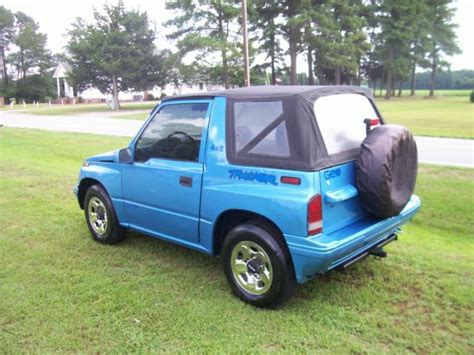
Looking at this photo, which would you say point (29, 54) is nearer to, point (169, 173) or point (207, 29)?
point (207, 29)

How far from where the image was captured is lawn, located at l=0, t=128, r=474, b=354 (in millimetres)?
3111

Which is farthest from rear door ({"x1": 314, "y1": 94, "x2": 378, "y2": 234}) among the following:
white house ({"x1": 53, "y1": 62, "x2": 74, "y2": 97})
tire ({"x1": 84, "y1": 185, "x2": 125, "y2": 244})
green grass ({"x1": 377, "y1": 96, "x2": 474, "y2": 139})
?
white house ({"x1": 53, "y1": 62, "x2": 74, "y2": 97})

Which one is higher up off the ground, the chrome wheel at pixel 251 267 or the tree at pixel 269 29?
the tree at pixel 269 29

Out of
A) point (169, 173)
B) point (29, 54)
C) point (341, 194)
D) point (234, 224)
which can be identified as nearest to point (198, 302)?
point (234, 224)

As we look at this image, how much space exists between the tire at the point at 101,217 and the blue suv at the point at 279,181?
863mm

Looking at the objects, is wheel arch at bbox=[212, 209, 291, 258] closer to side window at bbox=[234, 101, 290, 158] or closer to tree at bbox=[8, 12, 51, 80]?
side window at bbox=[234, 101, 290, 158]

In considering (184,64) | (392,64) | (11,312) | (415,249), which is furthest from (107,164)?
(392,64)

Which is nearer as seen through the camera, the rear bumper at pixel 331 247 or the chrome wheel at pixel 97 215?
the rear bumper at pixel 331 247

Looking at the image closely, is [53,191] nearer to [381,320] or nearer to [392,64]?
[381,320]

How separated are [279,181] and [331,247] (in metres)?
0.61

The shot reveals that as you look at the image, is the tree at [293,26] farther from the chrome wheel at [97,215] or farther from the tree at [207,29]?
the chrome wheel at [97,215]

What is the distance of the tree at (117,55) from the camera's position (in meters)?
42.3

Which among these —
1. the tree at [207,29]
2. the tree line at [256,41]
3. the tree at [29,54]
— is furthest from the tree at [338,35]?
the tree at [29,54]

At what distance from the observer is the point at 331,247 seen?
10.3 ft
